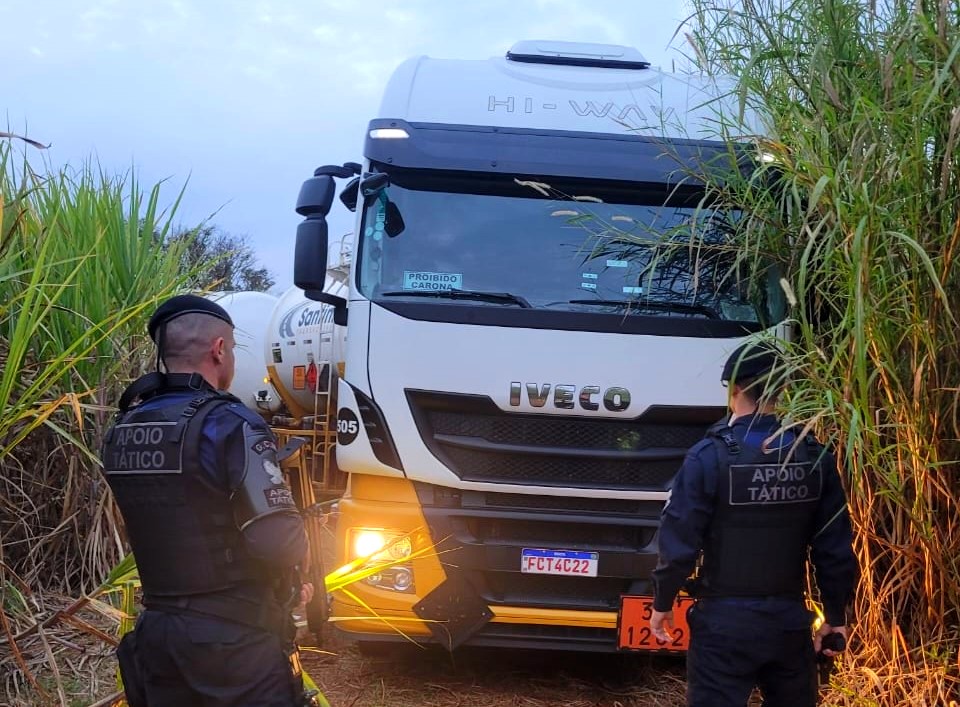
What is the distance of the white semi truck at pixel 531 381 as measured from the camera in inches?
170

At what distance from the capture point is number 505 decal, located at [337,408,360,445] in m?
4.42

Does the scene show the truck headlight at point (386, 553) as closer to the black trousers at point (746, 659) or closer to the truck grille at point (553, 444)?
the truck grille at point (553, 444)

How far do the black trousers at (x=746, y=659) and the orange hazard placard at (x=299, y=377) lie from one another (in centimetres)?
681

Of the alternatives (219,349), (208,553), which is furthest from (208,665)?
(219,349)

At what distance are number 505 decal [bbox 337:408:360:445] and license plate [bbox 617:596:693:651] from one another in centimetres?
144

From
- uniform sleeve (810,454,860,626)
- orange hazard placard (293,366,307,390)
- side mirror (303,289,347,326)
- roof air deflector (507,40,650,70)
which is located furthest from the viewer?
orange hazard placard (293,366,307,390)

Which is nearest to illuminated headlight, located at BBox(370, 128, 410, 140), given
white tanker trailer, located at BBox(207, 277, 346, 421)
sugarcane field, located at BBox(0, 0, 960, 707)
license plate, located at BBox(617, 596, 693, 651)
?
sugarcane field, located at BBox(0, 0, 960, 707)

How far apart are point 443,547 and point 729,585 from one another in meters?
1.56

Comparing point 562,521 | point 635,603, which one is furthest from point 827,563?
point 562,521

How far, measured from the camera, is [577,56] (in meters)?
5.57

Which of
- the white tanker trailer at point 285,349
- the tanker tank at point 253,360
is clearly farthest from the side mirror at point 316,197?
the tanker tank at point 253,360

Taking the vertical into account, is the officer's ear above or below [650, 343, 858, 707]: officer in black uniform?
above

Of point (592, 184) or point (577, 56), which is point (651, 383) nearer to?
point (592, 184)

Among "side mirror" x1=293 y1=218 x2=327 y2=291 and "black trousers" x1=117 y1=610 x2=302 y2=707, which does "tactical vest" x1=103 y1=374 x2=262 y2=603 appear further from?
"side mirror" x1=293 y1=218 x2=327 y2=291
